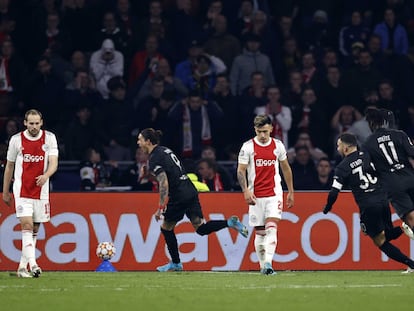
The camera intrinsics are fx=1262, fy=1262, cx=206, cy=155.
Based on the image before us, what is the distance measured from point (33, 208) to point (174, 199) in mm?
2440

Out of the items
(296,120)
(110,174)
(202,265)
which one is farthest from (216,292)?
(296,120)

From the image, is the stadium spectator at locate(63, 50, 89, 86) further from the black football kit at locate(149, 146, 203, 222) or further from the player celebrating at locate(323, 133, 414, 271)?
the player celebrating at locate(323, 133, 414, 271)

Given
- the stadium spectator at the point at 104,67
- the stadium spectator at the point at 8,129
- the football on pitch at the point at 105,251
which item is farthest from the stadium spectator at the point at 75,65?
the football on pitch at the point at 105,251

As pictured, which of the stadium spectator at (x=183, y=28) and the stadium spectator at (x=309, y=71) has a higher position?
the stadium spectator at (x=183, y=28)

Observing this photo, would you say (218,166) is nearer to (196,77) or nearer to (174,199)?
(196,77)

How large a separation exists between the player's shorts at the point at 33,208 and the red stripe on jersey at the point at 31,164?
68mm

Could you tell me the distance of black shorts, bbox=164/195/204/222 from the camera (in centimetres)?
→ 1775

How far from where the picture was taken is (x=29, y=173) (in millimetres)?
16016

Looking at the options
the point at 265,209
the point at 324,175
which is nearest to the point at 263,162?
the point at 265,209

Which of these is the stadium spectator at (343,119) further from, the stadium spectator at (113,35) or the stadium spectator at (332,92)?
the stadium spectator at (113,35)

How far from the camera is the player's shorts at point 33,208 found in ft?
52.3

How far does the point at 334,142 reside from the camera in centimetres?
2289

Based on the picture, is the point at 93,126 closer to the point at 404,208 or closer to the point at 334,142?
the point at 334,142

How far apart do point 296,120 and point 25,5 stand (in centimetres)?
556
